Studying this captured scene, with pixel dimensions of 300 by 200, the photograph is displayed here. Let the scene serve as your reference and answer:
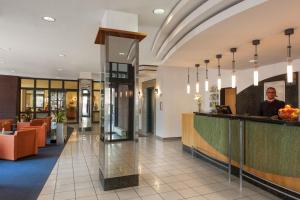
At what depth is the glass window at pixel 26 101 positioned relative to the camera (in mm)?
Answer: 12758

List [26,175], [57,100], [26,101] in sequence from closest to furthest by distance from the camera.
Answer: [26,175], [26,101], [57,100]

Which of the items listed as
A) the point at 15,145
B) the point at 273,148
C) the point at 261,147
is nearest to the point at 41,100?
the point at 15,145

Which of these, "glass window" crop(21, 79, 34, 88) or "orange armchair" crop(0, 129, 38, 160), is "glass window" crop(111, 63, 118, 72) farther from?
"glass window" crop(21, 79, 34, 88)

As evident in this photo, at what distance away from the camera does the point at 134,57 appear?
3900 millimetres

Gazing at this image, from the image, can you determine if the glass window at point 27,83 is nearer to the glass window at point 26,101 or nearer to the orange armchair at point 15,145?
the glass window at point 26,101

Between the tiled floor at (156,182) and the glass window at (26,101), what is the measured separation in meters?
8.65

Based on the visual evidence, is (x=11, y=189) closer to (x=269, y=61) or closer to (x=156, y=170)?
(x=156, y=170)

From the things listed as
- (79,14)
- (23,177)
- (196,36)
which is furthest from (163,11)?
(23,177)

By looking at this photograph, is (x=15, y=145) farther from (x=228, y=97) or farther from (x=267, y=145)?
(x=228, y=97)

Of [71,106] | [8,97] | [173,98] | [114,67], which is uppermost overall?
[114,67]

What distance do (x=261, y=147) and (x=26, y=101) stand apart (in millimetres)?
13384

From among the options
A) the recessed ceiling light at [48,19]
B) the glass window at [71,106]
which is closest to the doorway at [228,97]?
the recessed ceiling light at [48,19]

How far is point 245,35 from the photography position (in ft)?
12.1

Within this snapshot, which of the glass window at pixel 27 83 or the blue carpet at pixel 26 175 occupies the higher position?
the glass window at pixel 27 83
